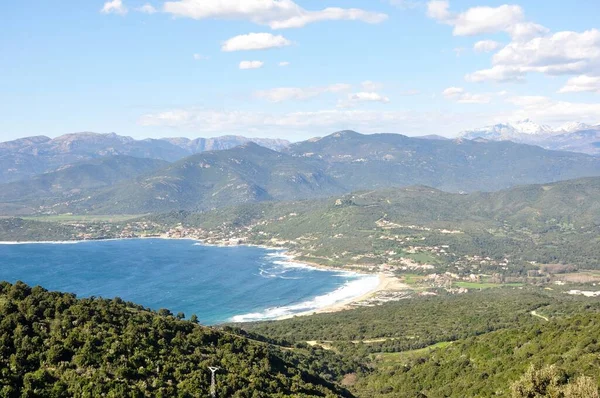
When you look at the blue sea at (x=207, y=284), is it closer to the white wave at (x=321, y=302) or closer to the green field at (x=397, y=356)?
the white wave at (x=321, y=302)

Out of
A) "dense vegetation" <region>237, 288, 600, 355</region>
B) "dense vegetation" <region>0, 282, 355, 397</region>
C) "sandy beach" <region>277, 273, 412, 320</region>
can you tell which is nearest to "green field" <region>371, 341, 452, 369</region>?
"dense vegetation" <region>237, 288, 600, 355</region>

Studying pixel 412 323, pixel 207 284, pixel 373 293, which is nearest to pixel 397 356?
pixel 412 323

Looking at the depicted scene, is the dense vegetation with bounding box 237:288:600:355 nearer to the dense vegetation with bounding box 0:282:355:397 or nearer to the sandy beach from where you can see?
the sandy beach

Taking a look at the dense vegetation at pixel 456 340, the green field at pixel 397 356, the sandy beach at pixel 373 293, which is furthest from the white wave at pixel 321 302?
the green field at pixel 397 356

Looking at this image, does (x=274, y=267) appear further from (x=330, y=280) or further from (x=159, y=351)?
(x=159, y=351)

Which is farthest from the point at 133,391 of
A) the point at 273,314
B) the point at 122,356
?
the point at 273,314

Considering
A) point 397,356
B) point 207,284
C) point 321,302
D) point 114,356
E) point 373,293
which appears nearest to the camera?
point 114,356

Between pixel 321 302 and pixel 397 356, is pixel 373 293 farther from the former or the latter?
pixel 397 356
